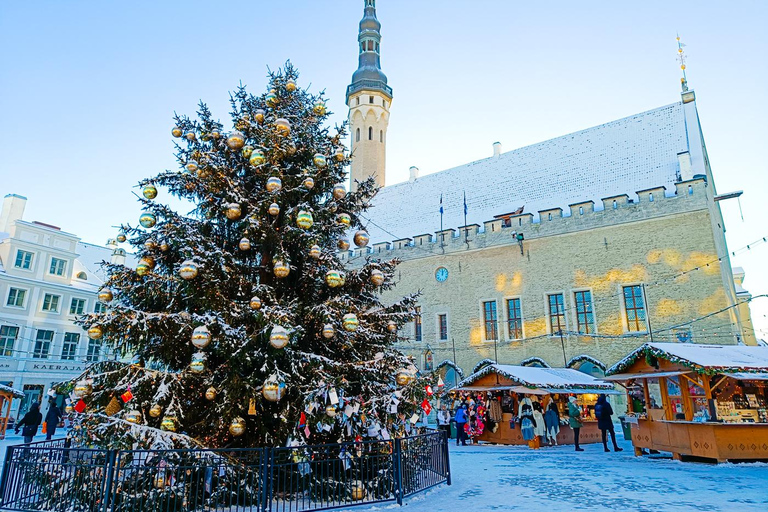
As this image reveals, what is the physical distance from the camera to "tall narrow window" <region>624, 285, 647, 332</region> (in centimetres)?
1973

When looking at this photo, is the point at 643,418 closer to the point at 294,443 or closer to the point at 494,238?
the point at 294,443

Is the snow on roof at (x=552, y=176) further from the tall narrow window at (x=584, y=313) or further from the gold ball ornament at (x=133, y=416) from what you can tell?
the gold ball ornament at (x=133, y=416)

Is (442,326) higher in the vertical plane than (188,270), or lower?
higher

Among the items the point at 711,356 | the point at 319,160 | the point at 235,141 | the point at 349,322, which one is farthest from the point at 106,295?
the point at 711,356

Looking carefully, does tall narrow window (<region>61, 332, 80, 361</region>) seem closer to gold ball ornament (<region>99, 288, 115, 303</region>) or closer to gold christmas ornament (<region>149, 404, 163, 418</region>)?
gold ball ornament (<region>99, 288, 115, 303</region>)

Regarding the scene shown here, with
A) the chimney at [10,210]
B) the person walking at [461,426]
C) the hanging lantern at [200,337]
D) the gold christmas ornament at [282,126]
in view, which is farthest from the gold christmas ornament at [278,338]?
the chimney at [10,210]

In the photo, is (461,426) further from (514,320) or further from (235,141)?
(235,141)

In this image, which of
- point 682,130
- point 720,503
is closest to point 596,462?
point 720,503

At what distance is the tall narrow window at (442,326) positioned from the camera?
985 inches

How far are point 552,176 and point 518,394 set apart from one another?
12.9m

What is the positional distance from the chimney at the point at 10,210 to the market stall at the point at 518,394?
2556 cm

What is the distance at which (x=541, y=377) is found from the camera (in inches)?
651

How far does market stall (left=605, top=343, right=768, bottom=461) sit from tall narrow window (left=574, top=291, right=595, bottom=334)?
8.23 meters

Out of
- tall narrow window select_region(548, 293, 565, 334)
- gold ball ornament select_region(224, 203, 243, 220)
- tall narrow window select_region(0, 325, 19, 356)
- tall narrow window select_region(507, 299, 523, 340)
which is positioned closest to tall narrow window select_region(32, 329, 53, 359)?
tall narrow window select_region(0, 325, 19, 356)
